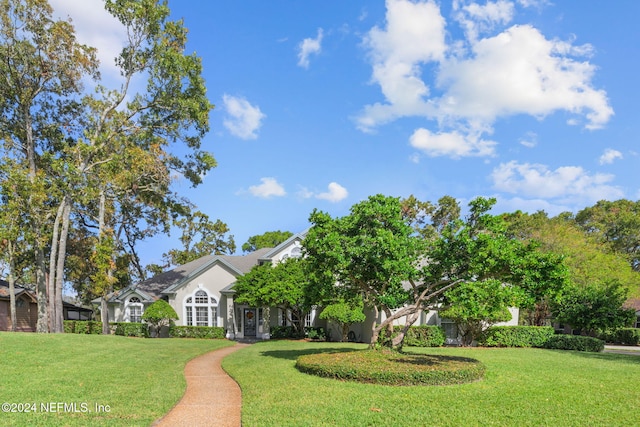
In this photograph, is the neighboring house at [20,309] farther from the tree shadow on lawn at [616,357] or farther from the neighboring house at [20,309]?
the tree shadow on lawn at [616,357]

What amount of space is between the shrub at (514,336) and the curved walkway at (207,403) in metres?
15.4

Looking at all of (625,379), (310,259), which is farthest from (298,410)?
(625,379)

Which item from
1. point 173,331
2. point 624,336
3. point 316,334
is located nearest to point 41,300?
point 173,331

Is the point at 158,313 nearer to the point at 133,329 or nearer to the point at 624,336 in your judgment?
the point at 133,329

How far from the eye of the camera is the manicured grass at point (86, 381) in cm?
732

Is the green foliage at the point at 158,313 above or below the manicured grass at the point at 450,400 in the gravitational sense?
above

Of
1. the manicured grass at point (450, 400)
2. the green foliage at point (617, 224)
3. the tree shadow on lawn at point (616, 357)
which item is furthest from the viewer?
the green foliage at point (617, 224)

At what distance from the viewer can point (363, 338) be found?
79.2ft

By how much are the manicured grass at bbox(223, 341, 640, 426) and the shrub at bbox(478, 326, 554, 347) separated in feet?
32.0

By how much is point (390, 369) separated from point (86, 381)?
25.7ft

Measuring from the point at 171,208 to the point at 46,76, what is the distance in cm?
1194

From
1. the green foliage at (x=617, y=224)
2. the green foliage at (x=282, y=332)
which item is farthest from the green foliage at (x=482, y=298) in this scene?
the green foliage at (x=617, y=224)

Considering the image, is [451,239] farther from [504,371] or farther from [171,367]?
[171,367]

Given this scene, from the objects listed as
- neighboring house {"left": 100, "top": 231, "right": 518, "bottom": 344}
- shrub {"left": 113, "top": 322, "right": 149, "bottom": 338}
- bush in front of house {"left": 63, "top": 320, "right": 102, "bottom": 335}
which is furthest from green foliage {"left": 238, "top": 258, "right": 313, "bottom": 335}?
bush in front of house {"left": 63, "top": 320, "right": 102, "bottom": 335}
